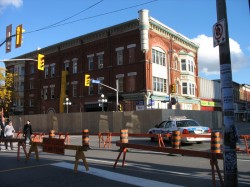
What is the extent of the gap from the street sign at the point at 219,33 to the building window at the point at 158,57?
32771mm

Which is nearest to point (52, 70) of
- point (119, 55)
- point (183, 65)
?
point (119, 55)

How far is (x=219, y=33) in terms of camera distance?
6.54 m

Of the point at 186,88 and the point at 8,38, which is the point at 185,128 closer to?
the point at 8,38

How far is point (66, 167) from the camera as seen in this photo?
10.5 metres

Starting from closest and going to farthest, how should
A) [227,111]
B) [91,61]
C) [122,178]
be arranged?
[227,111]
[122,178]
[91,61]

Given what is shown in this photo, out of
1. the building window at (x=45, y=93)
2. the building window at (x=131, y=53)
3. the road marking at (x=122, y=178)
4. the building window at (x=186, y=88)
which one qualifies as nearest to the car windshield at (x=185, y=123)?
the road marking at (x=122, y=178)

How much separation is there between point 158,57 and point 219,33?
3411 centimetres

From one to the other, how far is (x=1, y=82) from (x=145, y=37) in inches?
966

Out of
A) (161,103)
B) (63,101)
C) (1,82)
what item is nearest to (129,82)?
(161,103)

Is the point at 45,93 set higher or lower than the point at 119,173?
higher

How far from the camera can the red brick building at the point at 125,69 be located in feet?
125

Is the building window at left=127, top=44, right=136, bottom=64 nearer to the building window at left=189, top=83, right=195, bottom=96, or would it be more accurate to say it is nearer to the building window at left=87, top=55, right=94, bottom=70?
the building window at left=87, top=55, right=94, bottom=70

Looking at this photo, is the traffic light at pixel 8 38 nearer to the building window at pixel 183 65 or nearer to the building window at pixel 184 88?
the building window at pixel 184 88

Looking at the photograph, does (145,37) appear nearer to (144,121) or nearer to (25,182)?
(144,121)
